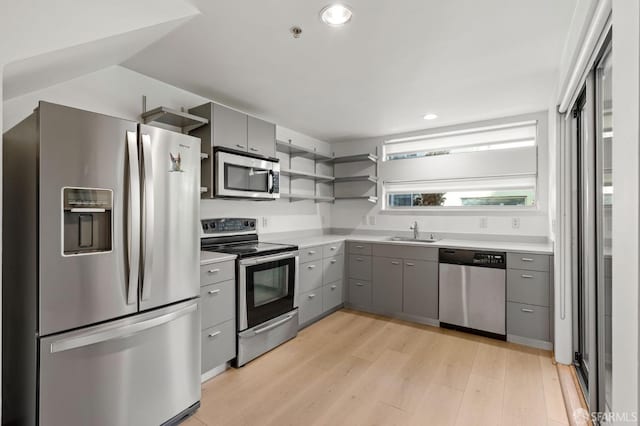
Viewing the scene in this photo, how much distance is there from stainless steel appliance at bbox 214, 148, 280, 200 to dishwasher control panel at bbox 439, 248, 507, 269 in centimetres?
196

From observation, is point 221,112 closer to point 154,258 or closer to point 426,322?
point 154,258

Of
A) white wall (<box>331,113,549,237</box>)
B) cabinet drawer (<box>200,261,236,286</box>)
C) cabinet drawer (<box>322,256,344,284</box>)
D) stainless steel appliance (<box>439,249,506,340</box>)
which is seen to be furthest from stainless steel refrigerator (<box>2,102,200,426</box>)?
white wall (<box>331,113,549,237</box>)

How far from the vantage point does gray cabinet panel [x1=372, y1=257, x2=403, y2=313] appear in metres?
3.58

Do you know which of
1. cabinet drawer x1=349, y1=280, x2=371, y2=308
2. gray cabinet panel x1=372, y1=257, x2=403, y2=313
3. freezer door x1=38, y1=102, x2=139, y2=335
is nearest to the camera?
freezer door x1=38, y1=102, x2=139, y2=335

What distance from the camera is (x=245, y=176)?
9.51ft

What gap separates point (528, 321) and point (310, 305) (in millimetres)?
2136

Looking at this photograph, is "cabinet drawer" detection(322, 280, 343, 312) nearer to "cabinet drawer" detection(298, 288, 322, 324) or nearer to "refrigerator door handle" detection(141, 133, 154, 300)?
"cabinet drawer" detection(298, 288, 322, 324)

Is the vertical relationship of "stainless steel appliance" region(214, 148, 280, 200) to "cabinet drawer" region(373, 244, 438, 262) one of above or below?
above

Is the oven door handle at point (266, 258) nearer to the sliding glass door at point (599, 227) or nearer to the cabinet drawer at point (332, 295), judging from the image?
→ the cabinet drawer at point (332, 295)

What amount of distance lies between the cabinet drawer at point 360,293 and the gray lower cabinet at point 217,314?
185 cm

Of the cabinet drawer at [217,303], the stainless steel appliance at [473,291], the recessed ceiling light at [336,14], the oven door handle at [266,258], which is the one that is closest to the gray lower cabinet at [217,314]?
the cabinet drawer at [217,303]

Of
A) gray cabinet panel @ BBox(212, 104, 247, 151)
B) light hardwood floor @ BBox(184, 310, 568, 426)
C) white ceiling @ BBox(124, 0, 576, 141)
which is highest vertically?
white ceiling @ BBox(124, 0, 576, 141)

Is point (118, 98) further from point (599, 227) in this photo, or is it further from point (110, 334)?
point (599, 227)

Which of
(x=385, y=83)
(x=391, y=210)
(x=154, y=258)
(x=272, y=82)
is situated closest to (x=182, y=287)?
(x=154, y=258)
